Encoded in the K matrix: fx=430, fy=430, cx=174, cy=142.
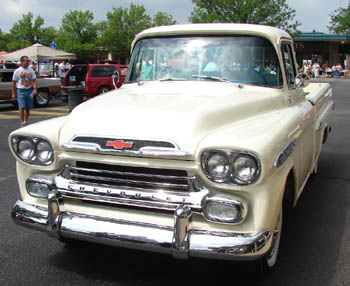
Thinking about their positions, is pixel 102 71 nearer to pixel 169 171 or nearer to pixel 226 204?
pixel 169 171

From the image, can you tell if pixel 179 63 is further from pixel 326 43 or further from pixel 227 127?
pixel 326 43

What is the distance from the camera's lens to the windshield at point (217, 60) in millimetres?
4020

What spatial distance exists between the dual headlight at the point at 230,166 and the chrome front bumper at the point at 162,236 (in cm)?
29

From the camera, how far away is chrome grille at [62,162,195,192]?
2799 millimetres

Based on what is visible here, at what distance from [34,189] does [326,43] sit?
5192 centimetres

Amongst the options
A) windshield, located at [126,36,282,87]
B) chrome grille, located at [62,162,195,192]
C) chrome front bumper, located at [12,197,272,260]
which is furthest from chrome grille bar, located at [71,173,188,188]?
windshield, located at [126,36,282,87]

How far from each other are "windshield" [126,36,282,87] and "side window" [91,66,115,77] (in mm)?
13416

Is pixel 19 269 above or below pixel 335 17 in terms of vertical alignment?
below

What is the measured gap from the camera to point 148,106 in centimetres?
326

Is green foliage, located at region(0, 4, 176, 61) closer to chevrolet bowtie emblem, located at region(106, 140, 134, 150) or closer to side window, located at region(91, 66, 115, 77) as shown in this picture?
side window, located at region(91, 66, 115, 77)

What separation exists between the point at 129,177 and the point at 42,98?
1469 centimetres

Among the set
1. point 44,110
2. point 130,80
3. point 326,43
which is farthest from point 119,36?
point 130,80

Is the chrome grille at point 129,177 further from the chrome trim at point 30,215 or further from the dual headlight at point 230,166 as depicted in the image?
the chrome trim at point 30,215

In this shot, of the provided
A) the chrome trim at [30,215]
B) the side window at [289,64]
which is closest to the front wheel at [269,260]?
the chrome trim at [30,215]
